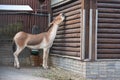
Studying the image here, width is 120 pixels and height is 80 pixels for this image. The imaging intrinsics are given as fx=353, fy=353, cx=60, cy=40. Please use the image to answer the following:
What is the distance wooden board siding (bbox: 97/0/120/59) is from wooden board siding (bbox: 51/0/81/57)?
0.87m

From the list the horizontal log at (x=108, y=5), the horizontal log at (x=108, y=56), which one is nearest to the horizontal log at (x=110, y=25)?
the horizontal log at (x=108, y=5)

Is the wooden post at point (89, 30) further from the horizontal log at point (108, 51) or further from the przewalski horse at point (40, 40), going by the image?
the przewalski horse at point (40, 40)

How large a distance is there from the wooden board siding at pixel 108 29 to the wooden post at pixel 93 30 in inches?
7.5

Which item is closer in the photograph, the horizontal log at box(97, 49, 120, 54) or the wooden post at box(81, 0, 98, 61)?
the wooden post at box(81, 0, 98, 61)

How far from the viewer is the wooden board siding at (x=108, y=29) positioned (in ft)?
40.2

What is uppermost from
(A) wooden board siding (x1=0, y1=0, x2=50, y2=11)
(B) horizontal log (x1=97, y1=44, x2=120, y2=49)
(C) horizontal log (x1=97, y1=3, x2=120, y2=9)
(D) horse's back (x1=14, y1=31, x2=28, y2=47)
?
(A) wooden board siding (x1=0, y1=0, x2=50, y2=11)

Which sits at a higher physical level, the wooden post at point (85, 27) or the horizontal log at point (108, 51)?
the wooden post at point (85, 27)

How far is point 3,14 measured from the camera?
1702 centimetres

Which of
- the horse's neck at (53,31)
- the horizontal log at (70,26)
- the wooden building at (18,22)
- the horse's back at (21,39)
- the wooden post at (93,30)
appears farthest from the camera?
the wooden building at (18,22)

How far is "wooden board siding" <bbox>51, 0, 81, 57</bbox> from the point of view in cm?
1298

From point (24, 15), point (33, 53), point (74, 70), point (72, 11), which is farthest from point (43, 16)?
point (74, 70)

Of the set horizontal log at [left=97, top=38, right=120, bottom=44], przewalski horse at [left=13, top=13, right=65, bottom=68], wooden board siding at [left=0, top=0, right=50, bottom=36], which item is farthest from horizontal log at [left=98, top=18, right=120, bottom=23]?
wooden board siding at [left=0, top=0, right=50, bottom=36]

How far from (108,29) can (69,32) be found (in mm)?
2205

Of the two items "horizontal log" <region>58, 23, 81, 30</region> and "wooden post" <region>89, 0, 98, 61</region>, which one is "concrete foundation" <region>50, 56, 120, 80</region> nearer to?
"wooden post" <region>89, 0, 98, 61</region>
